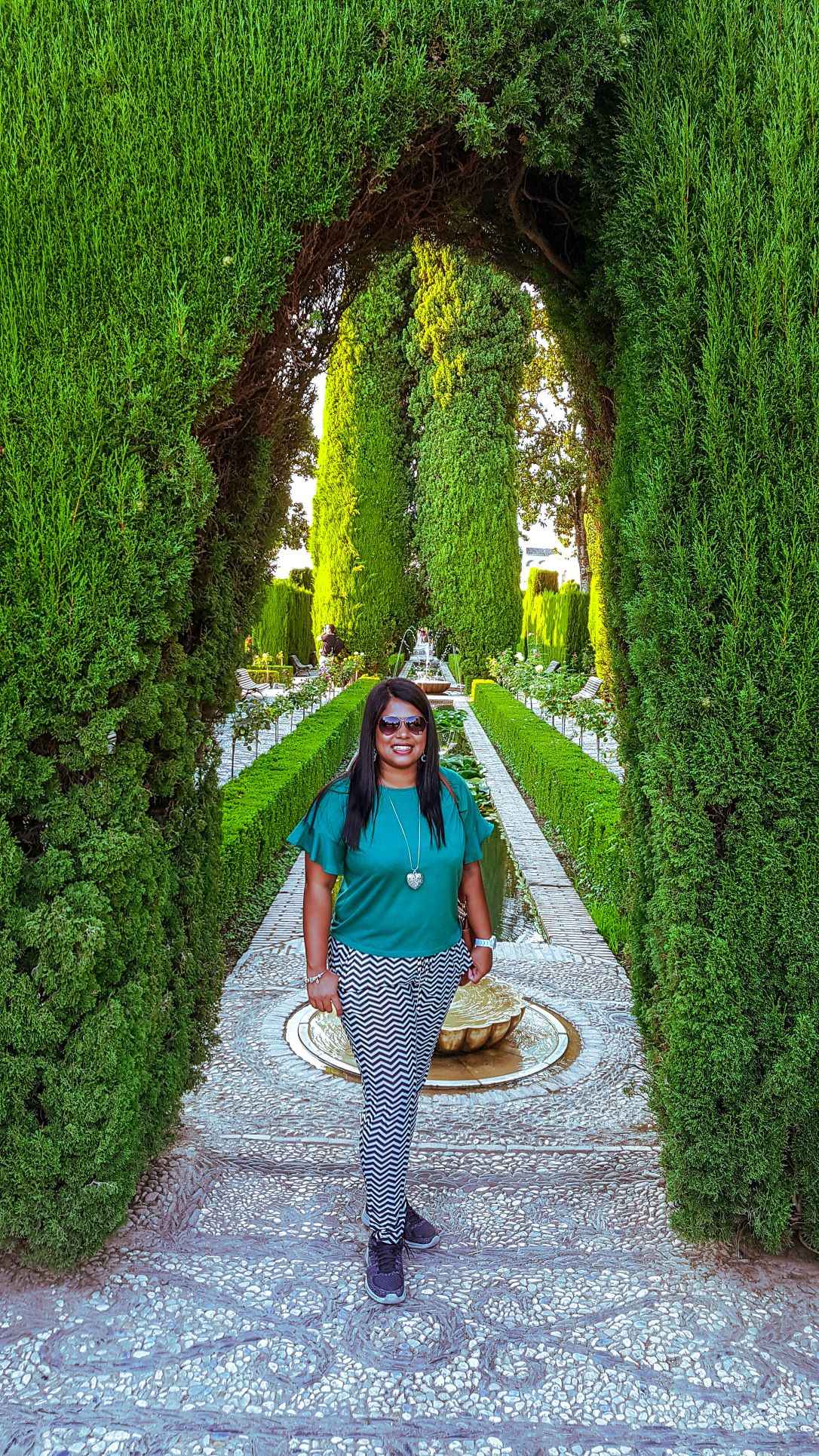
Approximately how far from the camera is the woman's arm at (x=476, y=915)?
8.76 ft

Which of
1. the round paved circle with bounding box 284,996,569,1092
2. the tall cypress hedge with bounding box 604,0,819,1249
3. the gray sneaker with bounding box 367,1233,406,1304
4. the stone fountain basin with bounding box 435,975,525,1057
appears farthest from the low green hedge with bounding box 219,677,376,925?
Answer: the tall cypress hedge with bounding box 604,0,819,1249

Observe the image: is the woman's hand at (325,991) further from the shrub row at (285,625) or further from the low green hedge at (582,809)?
the shrub row at (285,625)

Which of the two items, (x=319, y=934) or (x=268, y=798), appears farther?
(x=268, y=798)

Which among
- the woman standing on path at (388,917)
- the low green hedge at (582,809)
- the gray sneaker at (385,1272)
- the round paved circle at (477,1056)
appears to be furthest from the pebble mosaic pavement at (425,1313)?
the low green hedge at (582,809)

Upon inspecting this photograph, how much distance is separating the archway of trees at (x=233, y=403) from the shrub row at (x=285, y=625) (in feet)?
76.4

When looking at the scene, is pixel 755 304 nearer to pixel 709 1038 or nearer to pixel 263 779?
pixel 709 1038

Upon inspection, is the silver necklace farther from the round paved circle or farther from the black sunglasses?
the round paved circle

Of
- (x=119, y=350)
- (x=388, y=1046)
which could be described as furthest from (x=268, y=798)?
(x=119, y=350)

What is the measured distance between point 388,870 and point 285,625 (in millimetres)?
25726

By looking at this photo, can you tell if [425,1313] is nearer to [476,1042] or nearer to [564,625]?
[476,1042]

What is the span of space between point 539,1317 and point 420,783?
1.48m

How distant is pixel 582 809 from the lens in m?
7.04

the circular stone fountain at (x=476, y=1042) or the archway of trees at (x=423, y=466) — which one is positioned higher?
the archway of trees at (x=423, y=466)

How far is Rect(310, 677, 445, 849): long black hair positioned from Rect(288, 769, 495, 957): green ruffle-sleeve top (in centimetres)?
2
